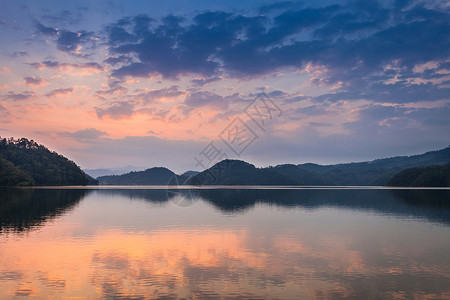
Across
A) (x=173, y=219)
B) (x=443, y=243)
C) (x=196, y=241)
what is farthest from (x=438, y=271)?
(x=173, y=219)

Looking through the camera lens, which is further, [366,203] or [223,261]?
[366,203]

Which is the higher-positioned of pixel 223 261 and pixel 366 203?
pixel 366 203

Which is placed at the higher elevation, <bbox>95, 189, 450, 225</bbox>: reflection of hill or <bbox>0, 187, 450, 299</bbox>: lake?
<bbox>95, 189, 450, 225</bbox>: reflection of hill

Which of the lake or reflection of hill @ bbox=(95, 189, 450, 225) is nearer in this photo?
the lake

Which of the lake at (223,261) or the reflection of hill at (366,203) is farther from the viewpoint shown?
the reflection of hill at (366,203)

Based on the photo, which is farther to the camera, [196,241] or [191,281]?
[196,241]

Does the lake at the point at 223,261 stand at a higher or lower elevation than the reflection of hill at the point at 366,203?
lower

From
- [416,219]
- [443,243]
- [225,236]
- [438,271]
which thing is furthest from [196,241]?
[416,219]

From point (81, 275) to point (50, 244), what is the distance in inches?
439

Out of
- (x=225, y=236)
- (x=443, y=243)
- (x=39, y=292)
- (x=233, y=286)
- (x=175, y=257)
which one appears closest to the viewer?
(x=39, y=292)

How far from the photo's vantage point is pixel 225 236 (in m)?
35.3

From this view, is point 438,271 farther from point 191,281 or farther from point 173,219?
point 173,219

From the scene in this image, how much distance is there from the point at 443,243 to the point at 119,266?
2646cm

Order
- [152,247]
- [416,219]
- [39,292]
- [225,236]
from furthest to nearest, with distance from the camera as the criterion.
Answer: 1. [416,219]
2. [225,236]
3. [152,247]
4. [39,292]
